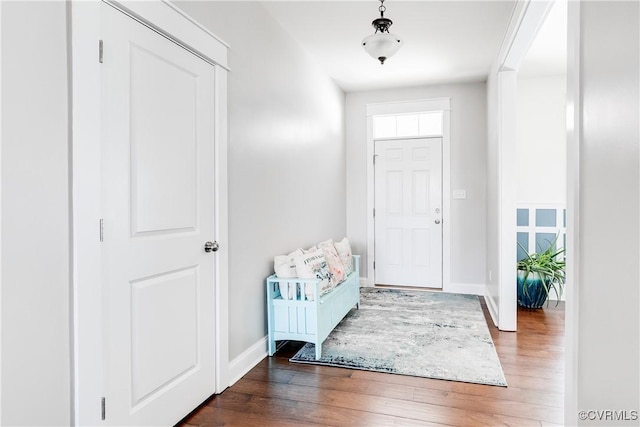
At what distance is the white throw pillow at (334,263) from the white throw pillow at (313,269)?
10 centimetres

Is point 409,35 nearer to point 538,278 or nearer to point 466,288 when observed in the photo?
point 538,278

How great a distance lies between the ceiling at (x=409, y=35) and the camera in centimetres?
288

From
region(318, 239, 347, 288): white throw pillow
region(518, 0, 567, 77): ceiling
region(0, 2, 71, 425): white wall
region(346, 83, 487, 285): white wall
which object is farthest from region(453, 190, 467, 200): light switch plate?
region(0, 2, 71, 425): white wall

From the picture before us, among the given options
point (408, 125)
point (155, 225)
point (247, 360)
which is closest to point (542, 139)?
point (408, 125)

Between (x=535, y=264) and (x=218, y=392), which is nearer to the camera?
(x=218, y=392)

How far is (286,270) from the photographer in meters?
2.93

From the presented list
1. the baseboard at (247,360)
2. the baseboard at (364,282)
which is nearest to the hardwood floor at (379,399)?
the baseboard at (247,360)

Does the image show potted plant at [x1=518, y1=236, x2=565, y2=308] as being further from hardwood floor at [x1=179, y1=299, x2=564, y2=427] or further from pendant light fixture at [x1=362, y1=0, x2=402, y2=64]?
pendant light fixture at [x1=362, y1=0, x2=402, y2=64]

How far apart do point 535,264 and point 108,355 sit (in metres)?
4.03

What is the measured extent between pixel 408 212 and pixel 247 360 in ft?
10.2

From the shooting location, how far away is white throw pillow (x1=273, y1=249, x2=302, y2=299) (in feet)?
9.45

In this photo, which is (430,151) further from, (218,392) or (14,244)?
(14,244)

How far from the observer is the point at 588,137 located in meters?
1.31

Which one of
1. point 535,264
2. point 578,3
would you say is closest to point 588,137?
point 578,3
